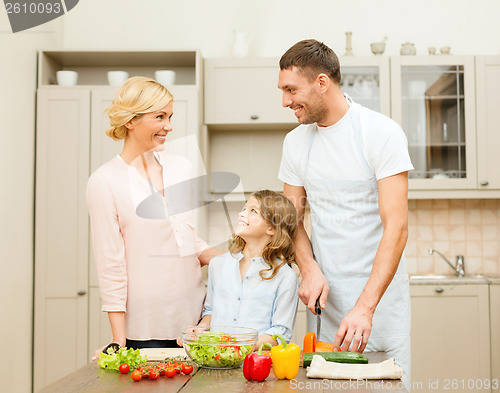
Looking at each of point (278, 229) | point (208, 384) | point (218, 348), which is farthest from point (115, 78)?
point (208, 384)

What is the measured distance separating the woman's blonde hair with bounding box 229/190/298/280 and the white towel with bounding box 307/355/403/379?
0.61 m

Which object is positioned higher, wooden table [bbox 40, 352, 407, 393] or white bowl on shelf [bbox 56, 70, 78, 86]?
white bowl on shelf [bbox 56, 70, 78, 86]

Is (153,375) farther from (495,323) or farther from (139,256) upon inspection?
(495,323)

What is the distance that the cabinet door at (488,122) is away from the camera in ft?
12.1

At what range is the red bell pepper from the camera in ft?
4.56

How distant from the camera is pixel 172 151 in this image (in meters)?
3.56

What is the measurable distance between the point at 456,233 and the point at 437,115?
31.9 inches

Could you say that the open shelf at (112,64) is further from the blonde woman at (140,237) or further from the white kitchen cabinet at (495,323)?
the white kitchen cabinet at (495,323)

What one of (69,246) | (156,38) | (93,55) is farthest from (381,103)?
(69,246)

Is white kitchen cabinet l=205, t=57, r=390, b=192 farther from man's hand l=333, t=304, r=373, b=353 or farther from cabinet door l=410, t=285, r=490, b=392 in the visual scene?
man's hand l=333, t=304, r=373, b=353

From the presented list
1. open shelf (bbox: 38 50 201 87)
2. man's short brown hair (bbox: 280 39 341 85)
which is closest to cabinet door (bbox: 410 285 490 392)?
open shelf (bbox: 38 50 201 87)

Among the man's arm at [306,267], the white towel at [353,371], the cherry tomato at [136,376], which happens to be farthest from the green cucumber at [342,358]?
the cherry tomato at [136,376]

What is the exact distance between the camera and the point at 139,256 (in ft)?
6.27

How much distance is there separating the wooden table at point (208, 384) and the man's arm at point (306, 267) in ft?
1.15
